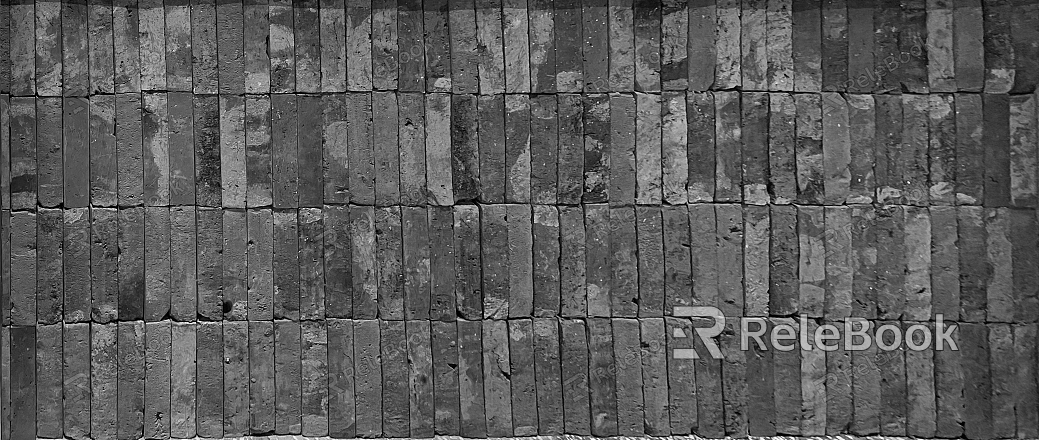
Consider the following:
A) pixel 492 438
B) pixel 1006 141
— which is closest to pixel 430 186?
pixel 492 438

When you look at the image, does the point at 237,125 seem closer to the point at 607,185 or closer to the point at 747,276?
the point at 607,185

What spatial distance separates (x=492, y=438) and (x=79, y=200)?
3249 millimetres

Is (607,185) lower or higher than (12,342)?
higher

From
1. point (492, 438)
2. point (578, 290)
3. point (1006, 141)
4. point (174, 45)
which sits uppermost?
point (174, 45)

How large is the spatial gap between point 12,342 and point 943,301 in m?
6.33

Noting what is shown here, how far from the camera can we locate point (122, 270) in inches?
138

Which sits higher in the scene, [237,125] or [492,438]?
[237,125]

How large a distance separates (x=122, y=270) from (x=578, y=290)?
3.11 meters

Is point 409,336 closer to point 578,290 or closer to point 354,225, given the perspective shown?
point 354,225

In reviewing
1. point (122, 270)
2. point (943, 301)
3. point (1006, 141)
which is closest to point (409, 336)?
point (122, 270)

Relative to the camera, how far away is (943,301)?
347 centimetres

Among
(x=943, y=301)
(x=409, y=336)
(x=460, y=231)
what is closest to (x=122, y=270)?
(x=409, y=336)

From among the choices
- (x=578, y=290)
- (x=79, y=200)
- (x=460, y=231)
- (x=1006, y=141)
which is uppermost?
(x=1006, y=141)

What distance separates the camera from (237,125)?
3.49 metres
